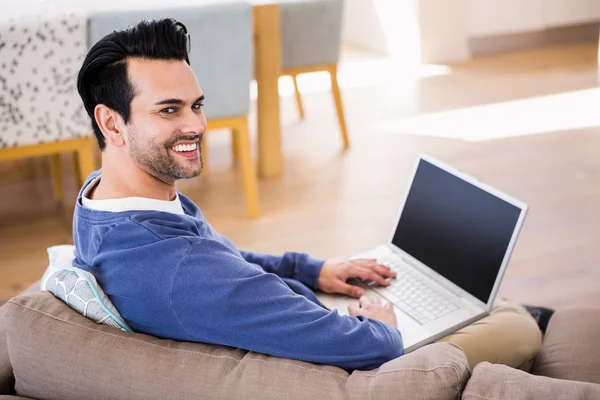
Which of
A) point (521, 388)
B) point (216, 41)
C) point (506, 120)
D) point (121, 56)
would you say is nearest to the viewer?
point (521, 388)

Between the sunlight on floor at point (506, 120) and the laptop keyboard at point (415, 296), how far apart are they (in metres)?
2.12

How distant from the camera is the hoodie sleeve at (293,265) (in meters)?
1.86

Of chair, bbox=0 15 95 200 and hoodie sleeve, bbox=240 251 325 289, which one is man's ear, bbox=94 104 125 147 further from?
chair, bbox=0 15 95 200

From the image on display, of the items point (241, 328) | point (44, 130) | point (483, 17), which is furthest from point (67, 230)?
point (483, 17)

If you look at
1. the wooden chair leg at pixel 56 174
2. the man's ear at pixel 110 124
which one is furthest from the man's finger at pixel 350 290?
the wooden chair leg at pixel 56 174

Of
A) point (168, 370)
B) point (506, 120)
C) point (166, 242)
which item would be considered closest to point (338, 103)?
point (506, 120)

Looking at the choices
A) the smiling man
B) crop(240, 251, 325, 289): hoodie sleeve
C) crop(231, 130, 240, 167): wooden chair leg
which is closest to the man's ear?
the smiling man

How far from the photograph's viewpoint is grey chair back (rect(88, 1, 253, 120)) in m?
2.79

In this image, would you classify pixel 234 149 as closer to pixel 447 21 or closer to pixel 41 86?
pixel 41 86

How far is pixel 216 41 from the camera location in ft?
9.66

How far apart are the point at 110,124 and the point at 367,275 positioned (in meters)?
0.67

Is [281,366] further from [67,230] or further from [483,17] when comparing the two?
[483,17]

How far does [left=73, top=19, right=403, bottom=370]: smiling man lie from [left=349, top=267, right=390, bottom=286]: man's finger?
24 cm

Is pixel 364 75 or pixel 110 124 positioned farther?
pixel 364 75
